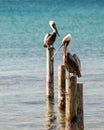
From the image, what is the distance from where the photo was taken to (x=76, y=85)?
57.6 ft

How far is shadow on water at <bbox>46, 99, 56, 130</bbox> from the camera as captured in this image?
811 inches

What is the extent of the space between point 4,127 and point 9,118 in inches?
38.1

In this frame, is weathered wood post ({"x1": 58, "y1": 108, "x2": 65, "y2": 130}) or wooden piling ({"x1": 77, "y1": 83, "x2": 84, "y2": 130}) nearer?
wooden piling ({"x1": 77, "y1": 83, "x2": 84, "y2": 130})

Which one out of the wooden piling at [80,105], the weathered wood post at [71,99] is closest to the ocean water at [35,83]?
the wooden piling at [80,105]

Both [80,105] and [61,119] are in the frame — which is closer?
[80,105]

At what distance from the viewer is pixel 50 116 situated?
2195cm

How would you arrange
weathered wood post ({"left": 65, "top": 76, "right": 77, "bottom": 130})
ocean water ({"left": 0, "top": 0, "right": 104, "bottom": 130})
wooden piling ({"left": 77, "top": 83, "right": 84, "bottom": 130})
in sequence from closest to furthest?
1. weathered wood post ({"left": 65, "top": 76, "right": 77, "bottom": 130})
2. wooden piling ({"left": 77, "top": 83, "right": 84, "bottom": 130})
3. ocean water ({"left": 0, "top": 0, "right": 104, "bottom": 130})

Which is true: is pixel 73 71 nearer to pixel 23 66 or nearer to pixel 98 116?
pixel 98 116

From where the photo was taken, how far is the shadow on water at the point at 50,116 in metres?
20.6

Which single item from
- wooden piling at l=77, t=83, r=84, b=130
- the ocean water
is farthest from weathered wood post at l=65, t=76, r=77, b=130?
the ocean water

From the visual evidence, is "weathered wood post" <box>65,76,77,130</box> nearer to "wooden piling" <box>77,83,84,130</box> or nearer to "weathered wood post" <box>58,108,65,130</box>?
"wooden piling" <box>77,83,84,130</box>

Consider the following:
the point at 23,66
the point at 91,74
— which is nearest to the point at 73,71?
the point at 91,74

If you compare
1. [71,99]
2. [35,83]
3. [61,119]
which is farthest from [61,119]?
[35,83]

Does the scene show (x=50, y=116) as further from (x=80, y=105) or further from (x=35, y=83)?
(x=35, y=83)
